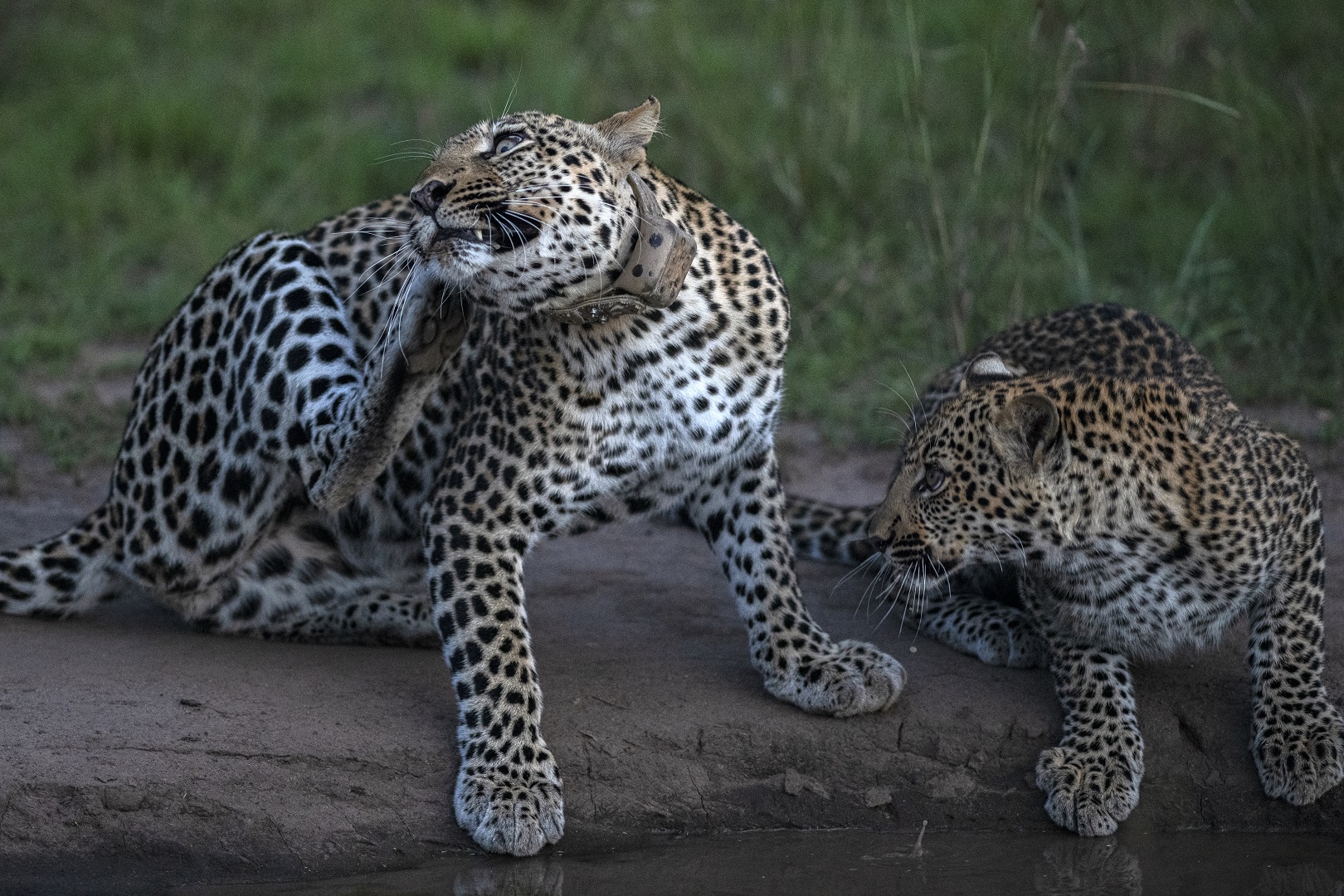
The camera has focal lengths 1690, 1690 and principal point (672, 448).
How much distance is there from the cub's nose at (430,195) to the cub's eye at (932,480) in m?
1.84

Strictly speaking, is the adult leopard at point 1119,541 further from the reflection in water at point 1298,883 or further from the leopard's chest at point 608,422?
the leopard's chest at point 608,422

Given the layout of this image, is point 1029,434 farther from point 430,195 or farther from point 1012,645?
point 430,195

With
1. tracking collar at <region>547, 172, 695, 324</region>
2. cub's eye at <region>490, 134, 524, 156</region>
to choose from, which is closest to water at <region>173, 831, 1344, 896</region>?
tracking collar at <region>547, 172, 695, 324</region>

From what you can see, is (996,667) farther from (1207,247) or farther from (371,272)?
(1207,247)

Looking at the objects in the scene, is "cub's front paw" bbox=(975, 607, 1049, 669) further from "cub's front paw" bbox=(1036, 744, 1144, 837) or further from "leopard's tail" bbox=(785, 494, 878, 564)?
"leopard's tail" bbox=(785, 494, 878, 564)

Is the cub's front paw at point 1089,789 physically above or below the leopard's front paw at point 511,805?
below

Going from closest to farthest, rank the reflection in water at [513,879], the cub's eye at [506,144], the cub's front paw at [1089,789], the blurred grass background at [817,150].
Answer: the reflection in water at [513,879] → the cub's eye at [506,144] → the cub's front paw at [1089,789] → the blurred grass background at [817,150]

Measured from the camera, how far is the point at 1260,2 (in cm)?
1264

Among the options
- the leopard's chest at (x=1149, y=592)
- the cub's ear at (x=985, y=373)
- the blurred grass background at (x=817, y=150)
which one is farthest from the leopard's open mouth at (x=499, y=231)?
the blurred grass background at (x=817, y=150)

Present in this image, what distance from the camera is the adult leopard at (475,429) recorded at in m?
5.09

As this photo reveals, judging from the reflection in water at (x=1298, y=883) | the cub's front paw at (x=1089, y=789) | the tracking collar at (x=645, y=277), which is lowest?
the reflection in water at (x=1298, y=883)

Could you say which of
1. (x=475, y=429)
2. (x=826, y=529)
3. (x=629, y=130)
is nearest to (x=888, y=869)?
(x=475, y=429)

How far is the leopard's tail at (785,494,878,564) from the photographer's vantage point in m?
7.08

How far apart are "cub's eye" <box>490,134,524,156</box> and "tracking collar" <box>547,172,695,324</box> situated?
420 millimetres
